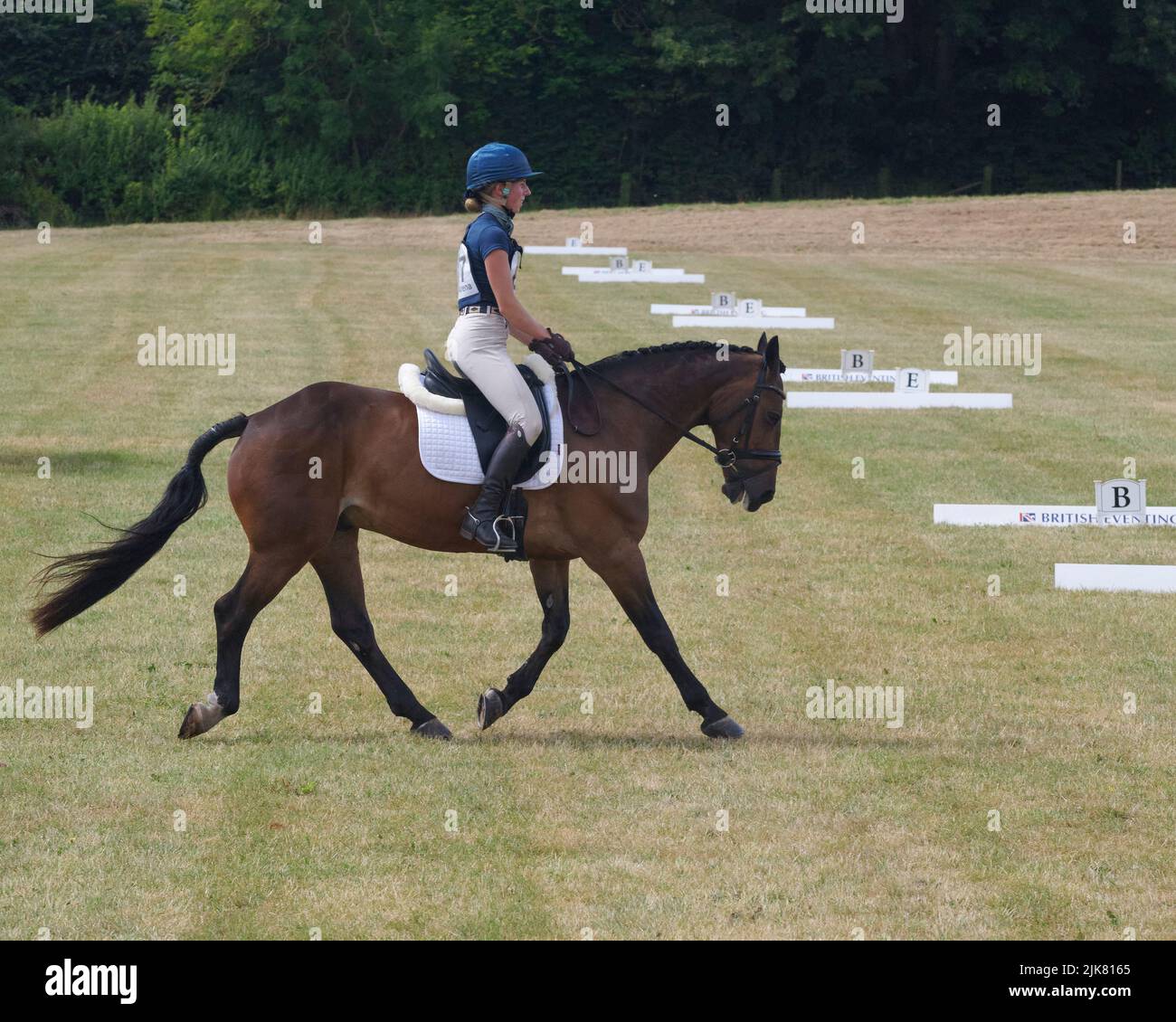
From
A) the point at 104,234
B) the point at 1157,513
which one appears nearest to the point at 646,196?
the point at 104,234

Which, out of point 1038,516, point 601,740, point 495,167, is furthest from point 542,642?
point 1038,516

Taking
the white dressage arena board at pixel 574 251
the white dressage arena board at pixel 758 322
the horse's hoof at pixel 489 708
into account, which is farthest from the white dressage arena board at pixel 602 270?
the horse's hoof at pixel 489 708

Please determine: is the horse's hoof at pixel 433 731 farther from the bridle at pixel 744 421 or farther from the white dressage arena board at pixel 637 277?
the white dressage arena board at pixel 637 277

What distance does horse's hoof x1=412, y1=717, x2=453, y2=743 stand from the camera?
30.6 feet

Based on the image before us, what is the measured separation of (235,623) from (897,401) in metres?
14.9

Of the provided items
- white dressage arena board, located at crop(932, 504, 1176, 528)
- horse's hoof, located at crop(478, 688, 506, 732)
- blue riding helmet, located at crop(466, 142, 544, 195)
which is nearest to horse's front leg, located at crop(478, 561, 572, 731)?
horse's hoof, located at crop(478, 688, 506, 732)

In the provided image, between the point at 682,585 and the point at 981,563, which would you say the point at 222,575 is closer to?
the point at 682,585

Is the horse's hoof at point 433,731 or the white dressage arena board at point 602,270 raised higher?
the white dressage arena board at point 602,270

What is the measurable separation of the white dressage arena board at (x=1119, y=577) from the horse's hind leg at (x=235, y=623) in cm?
653

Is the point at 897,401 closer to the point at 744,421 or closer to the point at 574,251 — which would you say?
the point at 744,421

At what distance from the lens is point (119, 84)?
201 feet

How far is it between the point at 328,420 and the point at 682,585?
489cm

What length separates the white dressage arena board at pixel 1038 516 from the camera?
14.9m

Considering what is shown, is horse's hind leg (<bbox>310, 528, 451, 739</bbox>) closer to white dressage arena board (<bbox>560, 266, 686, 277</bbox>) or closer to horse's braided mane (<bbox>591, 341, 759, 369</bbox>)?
horse's braided mane (<bbox>591, 341, 759, 369</bbox>)
